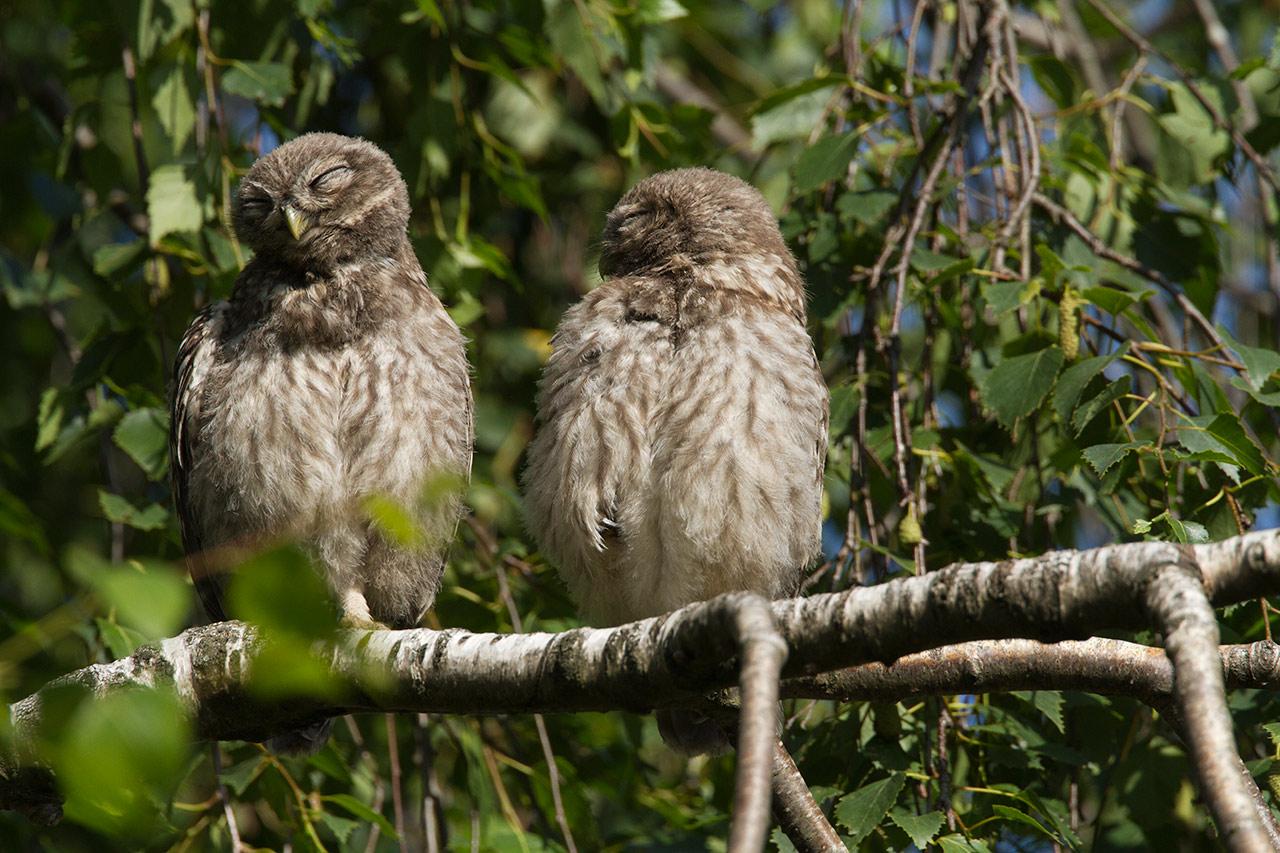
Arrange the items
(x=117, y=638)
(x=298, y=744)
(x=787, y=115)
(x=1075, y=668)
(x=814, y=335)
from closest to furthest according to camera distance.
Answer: (x=1075, y=668) < (x=117, y=638) < (x=298, y=744) < (x=787, y=115) < (x=814, y=335)

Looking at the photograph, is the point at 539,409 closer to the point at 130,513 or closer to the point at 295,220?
the point at 295,220

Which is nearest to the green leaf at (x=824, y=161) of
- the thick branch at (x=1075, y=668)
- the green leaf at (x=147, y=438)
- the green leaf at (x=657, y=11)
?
the green leaf at (x=657, y=11)

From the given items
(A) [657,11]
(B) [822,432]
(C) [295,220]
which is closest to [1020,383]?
(B) [822,432]

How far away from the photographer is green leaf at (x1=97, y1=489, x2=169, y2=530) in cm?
402

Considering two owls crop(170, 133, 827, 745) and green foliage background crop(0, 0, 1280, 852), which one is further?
two owls crop(170, 133, 827, 745)

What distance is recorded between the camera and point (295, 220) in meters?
4.09

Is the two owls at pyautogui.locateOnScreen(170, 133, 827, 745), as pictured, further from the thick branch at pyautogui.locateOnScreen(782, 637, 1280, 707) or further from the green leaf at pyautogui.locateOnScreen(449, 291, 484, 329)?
the thick branch at pyautogui.locateOnScreen(782, 637, 1280, 707)

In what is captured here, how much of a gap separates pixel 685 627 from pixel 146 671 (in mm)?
1316

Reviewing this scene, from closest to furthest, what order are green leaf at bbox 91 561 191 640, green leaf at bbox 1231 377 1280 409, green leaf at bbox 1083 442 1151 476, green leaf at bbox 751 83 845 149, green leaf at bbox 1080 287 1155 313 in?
green leaf at bbox 91 561 191 640 < green leaf at bbox 1083 442 1151 476 < green leaf at bbox 1231 377 1280 409 < green leaf at bbox 1080 287 1155 313 < green leaf at bbox 751 83 845 149

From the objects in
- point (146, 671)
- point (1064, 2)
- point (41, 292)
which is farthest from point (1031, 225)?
point (41, 292)

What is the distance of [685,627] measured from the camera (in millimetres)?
2436

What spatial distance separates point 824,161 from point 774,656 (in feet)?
7.91

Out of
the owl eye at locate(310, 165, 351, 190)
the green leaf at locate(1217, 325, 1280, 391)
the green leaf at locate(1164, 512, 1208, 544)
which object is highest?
the owl eye at locate(310, 165, 351, 190)

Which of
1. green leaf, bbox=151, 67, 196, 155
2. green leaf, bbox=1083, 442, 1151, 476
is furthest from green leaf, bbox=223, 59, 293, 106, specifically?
green leaf, bbox=1083, 442, 1151, 476
